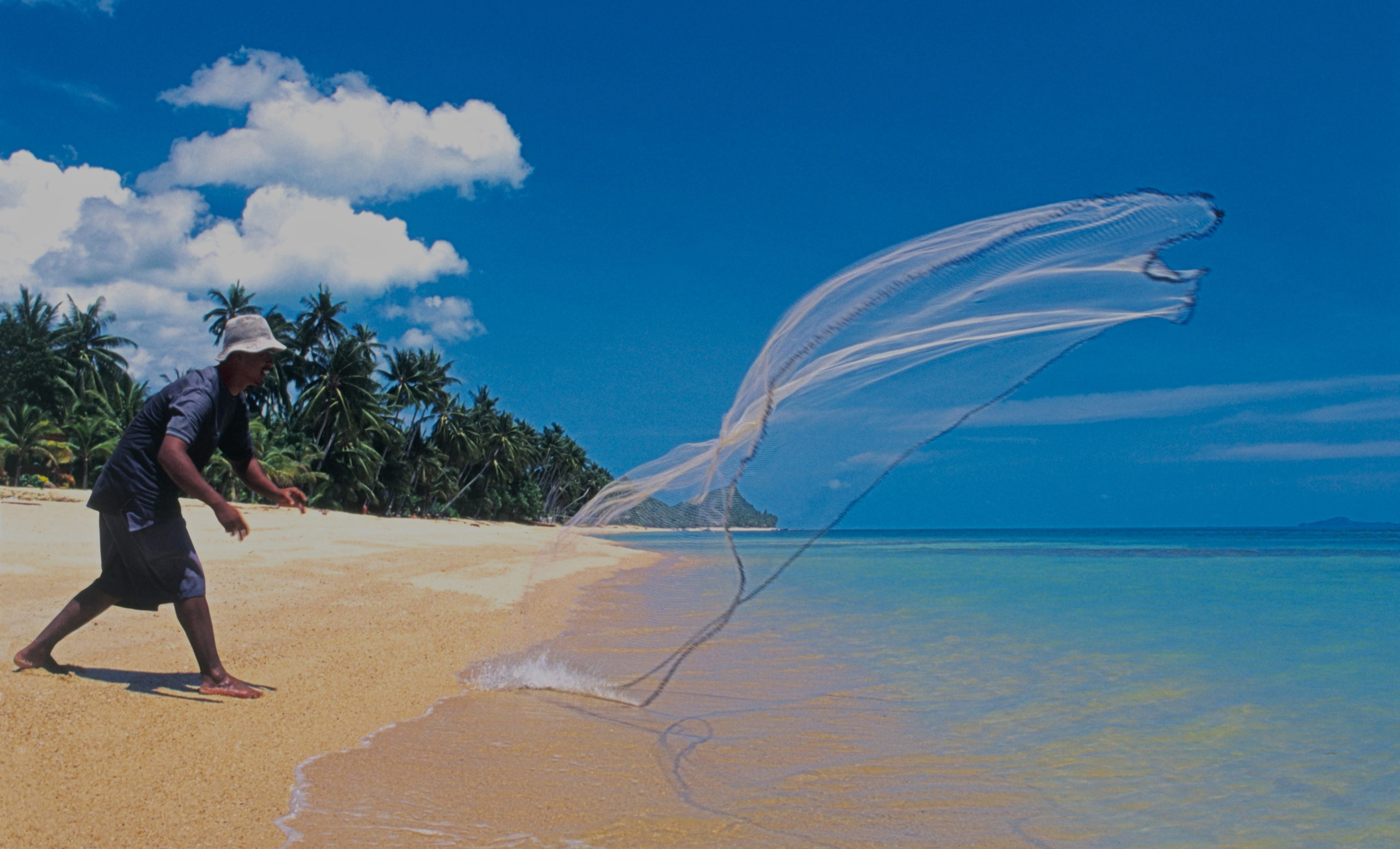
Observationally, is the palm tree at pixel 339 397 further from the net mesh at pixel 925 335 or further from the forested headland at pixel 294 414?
the net mesh at pixel 925 335

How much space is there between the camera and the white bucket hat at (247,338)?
4348 mm

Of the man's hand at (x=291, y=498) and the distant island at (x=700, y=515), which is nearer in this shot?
the man's hand at (x=291, y=498)

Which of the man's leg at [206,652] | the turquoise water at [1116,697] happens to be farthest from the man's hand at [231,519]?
the turquoise water at [1116,697]

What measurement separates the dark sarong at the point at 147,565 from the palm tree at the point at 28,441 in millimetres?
41179

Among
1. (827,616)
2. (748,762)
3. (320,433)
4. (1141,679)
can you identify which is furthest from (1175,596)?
(320,433)

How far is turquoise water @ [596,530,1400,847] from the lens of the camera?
407 centimetres

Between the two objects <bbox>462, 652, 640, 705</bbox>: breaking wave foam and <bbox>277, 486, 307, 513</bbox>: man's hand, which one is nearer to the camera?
<bbox>277, 486, 307, 513</bbox>: man's hand

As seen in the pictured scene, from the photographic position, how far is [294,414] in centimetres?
4659

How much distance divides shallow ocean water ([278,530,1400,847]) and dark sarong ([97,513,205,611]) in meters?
1.29

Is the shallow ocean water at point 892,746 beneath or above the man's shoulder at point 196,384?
beneath

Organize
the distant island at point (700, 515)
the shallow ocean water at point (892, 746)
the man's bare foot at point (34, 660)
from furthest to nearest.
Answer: the distant island at point (700, 515), the man's bare foot at point (34, 660), the shallow ocean water at point (892, 746)

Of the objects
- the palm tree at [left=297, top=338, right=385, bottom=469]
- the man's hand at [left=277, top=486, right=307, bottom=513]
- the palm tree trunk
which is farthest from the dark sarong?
the palm tree trunk

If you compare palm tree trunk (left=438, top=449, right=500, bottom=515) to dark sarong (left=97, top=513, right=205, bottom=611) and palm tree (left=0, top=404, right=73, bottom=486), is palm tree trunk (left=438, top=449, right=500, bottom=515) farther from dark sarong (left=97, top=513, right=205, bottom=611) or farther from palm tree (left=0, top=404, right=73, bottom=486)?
dark sarong (left=97, top=513, right=205, bottom=611)

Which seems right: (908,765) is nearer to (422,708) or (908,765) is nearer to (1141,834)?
(1141,834)
